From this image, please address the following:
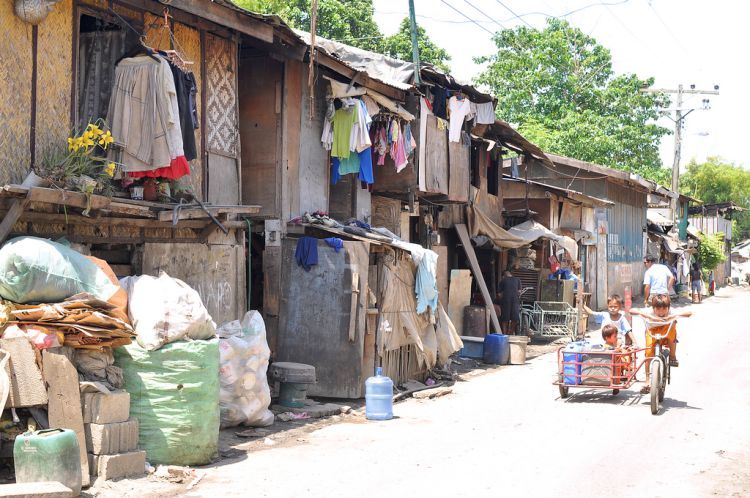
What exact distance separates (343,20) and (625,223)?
1546cm

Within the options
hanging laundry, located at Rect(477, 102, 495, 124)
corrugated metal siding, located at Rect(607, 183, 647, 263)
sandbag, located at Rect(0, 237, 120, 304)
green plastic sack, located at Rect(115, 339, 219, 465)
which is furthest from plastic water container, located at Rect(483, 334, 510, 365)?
corrugated metal siding, located at Rect(607, 183, 647, 263)

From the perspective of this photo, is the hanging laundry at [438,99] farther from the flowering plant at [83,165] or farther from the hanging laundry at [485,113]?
the flowering plant at [83,165]

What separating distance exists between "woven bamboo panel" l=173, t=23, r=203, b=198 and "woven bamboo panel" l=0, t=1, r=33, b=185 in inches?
107

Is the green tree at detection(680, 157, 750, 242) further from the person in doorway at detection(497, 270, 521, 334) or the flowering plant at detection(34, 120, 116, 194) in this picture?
the flowering plant at detection(34, 120, 116, 194)

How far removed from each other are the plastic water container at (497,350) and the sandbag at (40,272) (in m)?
11.5

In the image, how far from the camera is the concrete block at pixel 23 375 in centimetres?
761

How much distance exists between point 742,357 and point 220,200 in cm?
1249

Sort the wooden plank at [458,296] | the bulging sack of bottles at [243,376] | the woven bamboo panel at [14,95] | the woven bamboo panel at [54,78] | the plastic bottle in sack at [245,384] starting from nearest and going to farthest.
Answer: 1. the woven bamboo panel at [14,95]
2. the woven bamboo panel at [54,78]
3. the bulging sack of bottles at [243,376]
4. the plastic bottle in sack at [245,384]
5. the wooden plank at [458,296]

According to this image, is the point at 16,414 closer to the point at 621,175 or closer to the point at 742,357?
the point at 742,357

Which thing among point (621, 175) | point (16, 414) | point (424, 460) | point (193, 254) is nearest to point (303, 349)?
point (193, 254)

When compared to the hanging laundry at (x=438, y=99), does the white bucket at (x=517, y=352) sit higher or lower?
lower

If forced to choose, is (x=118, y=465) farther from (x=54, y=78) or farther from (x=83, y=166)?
(x=54, y=78)

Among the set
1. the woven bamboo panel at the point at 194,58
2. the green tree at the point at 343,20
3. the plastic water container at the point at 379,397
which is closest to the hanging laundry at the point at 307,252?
the woven bamboo panel at the point at 194,58

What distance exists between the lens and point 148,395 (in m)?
8.53
